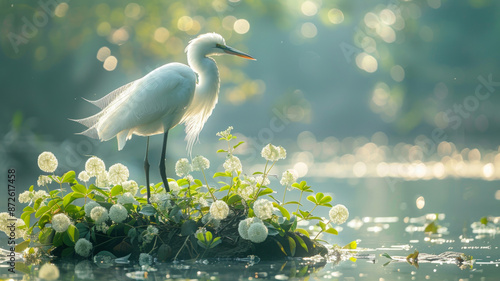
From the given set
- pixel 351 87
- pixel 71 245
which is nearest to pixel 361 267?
pixel 71 245

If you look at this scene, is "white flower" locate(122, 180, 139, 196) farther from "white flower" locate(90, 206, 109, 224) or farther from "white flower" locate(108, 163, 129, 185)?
"white flower" locate(90, 206, 109, 224)

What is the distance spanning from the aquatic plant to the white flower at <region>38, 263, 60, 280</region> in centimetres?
29

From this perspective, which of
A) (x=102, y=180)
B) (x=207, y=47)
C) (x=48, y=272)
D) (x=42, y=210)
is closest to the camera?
(x=48, y=272)

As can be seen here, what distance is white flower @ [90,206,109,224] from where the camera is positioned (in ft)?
15.7

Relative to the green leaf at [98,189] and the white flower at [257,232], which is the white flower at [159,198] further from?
the white flower at [257,232]

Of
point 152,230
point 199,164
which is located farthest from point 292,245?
point 152,230

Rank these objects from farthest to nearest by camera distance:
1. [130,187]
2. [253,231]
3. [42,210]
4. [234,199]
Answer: [130,187] < [234,199] < [42,210] < [253,231]

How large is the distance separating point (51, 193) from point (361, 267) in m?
2.39

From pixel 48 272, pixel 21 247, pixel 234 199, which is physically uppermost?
pixel 234 199

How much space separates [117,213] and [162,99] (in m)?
1.18

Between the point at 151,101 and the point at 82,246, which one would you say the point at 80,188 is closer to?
the point at 82,246

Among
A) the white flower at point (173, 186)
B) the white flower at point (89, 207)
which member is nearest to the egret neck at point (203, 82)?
the white flower at point (173, 186)

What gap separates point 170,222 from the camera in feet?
16.5

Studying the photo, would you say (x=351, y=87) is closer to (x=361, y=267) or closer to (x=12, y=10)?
(x=12, y=10)
